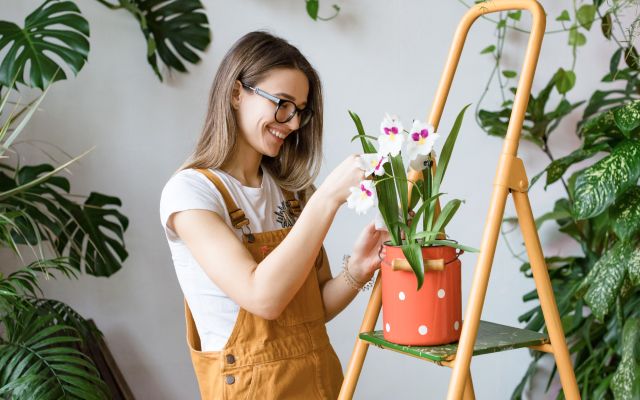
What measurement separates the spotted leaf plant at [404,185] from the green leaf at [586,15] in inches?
61.8

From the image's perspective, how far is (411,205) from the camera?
974 millimetres

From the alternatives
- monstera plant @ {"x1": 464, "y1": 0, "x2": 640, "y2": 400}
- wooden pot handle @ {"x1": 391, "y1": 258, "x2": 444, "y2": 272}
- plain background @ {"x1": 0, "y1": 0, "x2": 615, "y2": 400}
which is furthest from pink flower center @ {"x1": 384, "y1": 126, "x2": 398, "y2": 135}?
plain background @ {"x1": 0, "y1": 0, "x2": 615, "y2": 400}

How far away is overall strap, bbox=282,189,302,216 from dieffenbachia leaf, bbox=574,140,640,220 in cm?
75

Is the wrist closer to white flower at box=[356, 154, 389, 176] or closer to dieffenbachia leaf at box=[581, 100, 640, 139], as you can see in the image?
white flower at box=[356, 154, 389, 176]

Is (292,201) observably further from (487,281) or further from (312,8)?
(312,8)

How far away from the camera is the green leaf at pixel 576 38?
2113 mm

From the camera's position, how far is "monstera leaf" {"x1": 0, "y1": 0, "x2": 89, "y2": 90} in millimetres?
1633

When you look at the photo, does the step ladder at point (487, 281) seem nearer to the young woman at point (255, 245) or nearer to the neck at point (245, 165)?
the young woman at point (255, 245)

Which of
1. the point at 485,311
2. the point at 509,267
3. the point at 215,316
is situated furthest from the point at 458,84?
the point at 215,316

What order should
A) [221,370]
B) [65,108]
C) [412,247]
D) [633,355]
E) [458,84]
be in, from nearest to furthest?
[412,247], [221,370], [633,355], [65,108], [458,84]

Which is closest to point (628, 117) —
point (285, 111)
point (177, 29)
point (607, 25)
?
point (607, 25)

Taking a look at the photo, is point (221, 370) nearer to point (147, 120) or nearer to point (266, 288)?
point (266, 288)

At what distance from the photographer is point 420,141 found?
32.5 inches

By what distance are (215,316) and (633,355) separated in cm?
116
